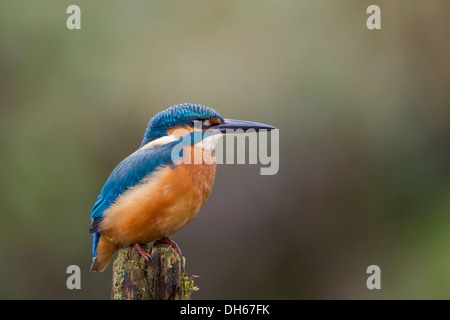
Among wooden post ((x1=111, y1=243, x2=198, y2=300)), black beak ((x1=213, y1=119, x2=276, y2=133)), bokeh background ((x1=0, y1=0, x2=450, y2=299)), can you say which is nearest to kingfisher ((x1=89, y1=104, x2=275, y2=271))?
black beak ((x1=213, y1=119, x2=276, y2=133))

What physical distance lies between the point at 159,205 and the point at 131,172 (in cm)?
32

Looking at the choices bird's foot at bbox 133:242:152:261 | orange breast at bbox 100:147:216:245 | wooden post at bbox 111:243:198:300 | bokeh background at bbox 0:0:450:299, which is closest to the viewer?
wooden post at bbox 111:243:198:300

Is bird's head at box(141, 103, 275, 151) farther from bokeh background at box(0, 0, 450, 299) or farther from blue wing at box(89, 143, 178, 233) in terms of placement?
bokeh background at box(0, 0, 450, 299)

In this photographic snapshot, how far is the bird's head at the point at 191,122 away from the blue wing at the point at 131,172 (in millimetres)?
117

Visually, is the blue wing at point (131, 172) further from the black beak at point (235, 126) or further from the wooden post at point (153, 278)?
the wooden post at point (153, 278)

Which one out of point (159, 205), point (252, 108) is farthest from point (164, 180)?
point (252, 108)

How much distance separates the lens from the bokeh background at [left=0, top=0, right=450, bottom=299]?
6441 millimetres

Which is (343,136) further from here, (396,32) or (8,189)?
(8,189)

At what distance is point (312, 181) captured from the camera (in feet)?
21.4

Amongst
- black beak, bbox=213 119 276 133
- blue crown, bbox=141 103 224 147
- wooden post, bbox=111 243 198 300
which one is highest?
blue crown, bbox=141 103 224 147

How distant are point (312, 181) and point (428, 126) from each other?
177cm

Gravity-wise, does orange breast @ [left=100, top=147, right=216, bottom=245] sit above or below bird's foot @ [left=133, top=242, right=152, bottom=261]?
above
